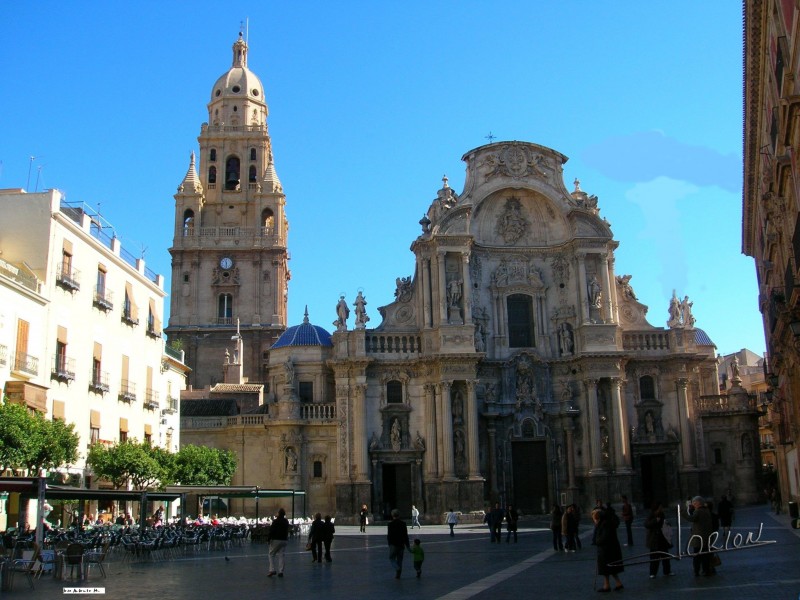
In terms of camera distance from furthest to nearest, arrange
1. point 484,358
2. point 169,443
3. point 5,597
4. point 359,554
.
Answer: point 484,358 → point 169,443 → point 359,554 → point 5,597

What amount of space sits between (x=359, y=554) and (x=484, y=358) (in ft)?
71.8

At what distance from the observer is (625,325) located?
51.0m

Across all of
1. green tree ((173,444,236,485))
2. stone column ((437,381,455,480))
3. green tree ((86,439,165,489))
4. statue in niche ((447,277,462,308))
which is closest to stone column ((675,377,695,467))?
stone column ((437,381,455,480))

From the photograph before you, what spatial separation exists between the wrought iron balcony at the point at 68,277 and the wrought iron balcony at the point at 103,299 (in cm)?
153

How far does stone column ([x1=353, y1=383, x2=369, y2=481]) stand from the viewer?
47219 millimetres

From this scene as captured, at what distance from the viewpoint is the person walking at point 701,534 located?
682 inches

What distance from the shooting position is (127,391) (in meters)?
36.9

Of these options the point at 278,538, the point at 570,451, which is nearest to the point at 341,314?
the point at 570,451

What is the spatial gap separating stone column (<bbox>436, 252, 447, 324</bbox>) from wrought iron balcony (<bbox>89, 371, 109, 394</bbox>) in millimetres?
19070

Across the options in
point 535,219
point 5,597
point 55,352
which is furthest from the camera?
point 535,219

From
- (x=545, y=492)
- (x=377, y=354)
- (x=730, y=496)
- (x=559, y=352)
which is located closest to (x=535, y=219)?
(x=559, y=352)

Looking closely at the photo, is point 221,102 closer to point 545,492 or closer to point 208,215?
point 208,215

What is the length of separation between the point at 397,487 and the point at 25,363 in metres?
24.0

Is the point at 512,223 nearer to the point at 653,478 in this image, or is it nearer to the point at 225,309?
the point at 653,478
